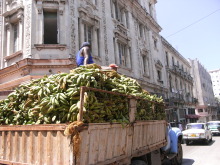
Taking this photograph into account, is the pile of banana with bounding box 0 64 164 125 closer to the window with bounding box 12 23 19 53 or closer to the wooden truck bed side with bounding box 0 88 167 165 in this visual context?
the wooden truck bed side with bounding box 0 88 167 165

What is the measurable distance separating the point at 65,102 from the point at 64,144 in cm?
86

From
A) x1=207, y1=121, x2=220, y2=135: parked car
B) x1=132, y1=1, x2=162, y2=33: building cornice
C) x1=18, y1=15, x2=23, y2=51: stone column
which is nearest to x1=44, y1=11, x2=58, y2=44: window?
x1=18, y1=15, x2=23, y2=51: stone column

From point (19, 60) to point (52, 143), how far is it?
9.55m

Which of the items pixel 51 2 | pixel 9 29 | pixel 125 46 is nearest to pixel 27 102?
pixel 51 2

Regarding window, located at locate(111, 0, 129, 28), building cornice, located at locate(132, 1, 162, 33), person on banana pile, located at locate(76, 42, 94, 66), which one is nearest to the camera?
person on banana pile, located at locate(76, 42, 94, 66)

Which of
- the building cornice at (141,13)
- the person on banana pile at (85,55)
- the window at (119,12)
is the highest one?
the building cornice at (141,13)

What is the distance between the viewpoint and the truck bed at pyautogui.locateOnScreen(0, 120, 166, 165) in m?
3.05

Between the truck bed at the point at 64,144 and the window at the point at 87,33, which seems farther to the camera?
the window at the point at 87,33

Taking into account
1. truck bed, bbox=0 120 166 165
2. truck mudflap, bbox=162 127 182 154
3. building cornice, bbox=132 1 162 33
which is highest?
building cornice, bbox=132 1 162 33

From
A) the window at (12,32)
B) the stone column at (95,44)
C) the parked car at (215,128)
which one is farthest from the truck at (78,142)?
the parked car at (215,128)

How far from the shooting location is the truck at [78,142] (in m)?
2.98

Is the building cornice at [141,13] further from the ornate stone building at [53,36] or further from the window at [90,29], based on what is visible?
the window at [90,29]

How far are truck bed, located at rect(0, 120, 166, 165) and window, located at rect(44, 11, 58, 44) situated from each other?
916 cm

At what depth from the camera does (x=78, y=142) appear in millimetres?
2906
